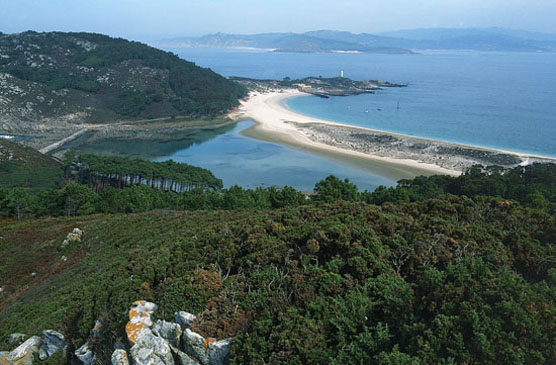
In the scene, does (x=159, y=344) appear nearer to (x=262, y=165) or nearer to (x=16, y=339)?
(x=16, y=339)

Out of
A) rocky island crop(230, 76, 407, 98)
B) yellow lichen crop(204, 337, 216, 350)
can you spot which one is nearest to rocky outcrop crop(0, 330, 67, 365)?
yellow lichen crop(204, 337, 216, 350)

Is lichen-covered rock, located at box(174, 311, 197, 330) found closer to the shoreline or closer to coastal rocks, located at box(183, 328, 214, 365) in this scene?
coastal rocks, located at box(183, 328, 214, 365)

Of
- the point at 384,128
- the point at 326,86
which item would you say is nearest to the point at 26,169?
the point at 384,128

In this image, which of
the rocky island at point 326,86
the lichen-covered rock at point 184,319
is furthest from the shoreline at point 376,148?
the rocky island at point 326,86

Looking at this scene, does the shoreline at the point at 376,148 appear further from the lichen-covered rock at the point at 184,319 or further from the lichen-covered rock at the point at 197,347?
the lichen-covered rock at the point at 197,347

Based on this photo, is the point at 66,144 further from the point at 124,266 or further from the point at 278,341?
the point at 278,341
